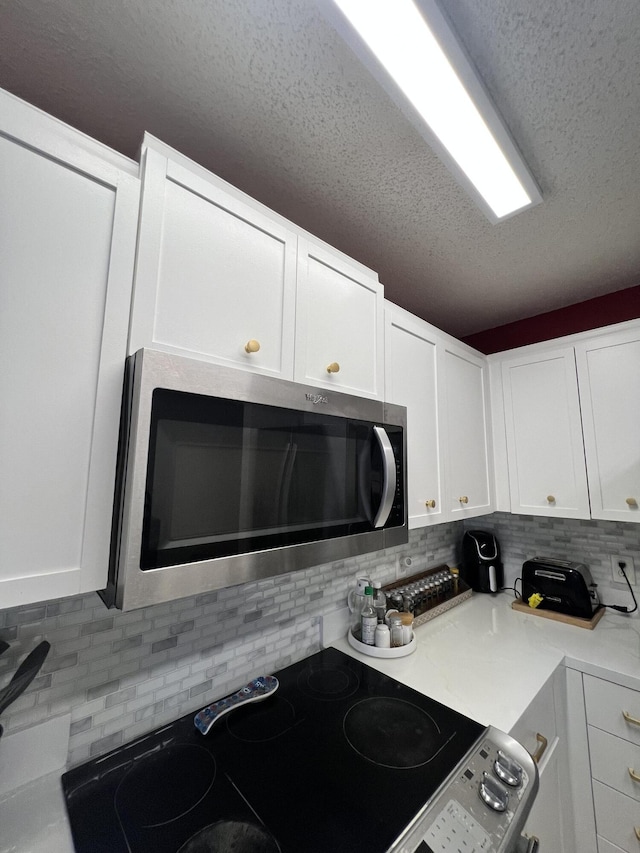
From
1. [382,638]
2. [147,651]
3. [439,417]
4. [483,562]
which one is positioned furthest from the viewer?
[483,562]

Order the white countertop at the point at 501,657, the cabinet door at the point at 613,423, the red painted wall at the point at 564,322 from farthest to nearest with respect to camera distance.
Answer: the red painted wall at the point at 564,322 → the cabinet door at the point at 613,423 → the white countertop at the point at 501,657

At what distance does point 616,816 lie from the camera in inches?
48.0

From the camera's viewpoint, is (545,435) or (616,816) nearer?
(616,816)

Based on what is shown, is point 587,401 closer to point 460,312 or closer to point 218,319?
point 460,312

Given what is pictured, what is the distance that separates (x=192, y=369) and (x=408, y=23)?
0.74m

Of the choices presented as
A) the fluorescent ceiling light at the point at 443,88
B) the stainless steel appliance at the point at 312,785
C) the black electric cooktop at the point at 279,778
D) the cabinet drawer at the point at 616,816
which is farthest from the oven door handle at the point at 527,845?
the fluorescent ceiling light at the point at 443,88

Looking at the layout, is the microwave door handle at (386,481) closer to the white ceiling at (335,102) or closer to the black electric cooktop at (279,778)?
the black electric cooktop at (279,778)

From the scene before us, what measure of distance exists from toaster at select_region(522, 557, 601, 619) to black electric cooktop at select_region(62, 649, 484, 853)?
1010 millimetres

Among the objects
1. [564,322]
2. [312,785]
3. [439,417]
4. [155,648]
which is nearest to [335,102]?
[439,417]

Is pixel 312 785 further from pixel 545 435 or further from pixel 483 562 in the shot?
pixel 545 435

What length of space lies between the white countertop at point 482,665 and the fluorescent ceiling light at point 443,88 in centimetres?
153

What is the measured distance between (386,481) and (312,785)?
0.70 metres

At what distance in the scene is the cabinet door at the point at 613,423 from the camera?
154cm

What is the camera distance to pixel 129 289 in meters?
0.70
